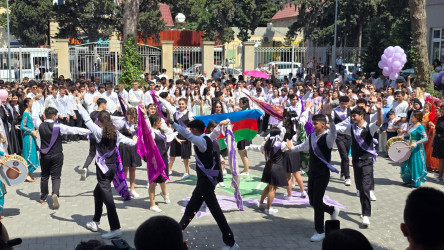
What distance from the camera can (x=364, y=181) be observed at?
8102mm

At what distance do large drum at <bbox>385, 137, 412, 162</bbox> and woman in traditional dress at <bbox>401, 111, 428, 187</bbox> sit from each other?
1.25ft

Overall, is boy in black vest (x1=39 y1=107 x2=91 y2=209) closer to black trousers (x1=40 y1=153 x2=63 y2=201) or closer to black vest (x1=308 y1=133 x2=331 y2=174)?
black trousers (x1=40 y1=153 x2=63 y2=201)

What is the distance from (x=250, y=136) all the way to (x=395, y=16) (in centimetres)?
2841

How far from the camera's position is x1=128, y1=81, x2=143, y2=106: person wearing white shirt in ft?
52.1

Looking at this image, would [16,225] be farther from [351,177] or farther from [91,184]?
[351,177]

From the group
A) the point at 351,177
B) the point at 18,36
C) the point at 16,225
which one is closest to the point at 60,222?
the point at 16,225

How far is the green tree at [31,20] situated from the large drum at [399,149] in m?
36.2

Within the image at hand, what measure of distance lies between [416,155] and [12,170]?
767cm

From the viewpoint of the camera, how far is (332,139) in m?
7.23

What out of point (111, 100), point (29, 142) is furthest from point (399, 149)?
point (111, 100)

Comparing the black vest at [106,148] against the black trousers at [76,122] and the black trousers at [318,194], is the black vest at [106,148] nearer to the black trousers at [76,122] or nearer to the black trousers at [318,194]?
the black trousers at [318,194]

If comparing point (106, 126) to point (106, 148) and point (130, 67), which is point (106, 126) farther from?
point (130, 67)

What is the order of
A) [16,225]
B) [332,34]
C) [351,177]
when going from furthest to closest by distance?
[332,34] < [351,177] < [16,225]

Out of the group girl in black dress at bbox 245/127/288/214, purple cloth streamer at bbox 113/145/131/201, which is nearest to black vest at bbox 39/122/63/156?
purple cloth streamer at bbox 113/145/131/201
